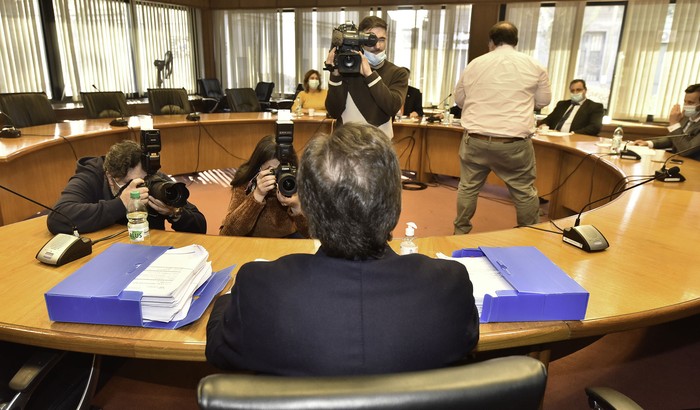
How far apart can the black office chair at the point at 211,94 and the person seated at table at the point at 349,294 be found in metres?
6.78

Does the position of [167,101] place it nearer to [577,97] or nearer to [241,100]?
[241,100]

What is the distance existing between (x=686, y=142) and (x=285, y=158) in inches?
132

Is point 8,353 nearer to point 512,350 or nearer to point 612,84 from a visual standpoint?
point 512,350

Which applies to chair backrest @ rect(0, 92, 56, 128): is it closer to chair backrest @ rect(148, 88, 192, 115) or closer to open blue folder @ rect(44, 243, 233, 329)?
chair backrest @ rect(148, 88, 192, 115)

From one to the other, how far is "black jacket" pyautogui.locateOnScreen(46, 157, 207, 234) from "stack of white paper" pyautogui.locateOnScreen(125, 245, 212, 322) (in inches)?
Answer: 19.8

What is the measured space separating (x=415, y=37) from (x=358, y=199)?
6.95 metres

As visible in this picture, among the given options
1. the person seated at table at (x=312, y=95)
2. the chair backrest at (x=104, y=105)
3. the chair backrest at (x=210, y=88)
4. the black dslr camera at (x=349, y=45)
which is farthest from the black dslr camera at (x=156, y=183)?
the chair backrest at (x=210, y=88)

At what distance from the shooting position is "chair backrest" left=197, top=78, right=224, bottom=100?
296 inches

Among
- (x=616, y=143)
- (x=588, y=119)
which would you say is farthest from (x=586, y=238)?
(x=588, y=119)

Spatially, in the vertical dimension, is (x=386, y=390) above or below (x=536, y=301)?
Answer: above

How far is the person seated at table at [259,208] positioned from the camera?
6.19ft

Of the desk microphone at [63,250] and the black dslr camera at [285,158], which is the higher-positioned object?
the black dslr camera at [285,158]

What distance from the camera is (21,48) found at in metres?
5.42

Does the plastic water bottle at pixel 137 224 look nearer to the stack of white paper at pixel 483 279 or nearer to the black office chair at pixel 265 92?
the stack of white paper at pixel 483 279
